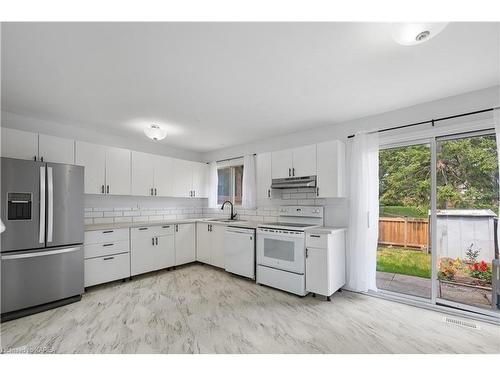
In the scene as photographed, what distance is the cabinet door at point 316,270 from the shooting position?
2889mm

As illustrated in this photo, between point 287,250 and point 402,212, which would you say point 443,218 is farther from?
point 287,250

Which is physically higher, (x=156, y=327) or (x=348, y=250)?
(x=348, y=250)

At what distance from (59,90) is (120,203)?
2.18m

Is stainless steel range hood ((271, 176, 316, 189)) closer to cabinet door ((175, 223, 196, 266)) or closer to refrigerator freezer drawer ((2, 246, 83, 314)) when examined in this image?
cabinet door ((175, 223, 196, 266))

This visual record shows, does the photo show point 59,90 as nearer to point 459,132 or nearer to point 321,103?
point 321,103

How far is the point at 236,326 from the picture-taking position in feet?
7.56

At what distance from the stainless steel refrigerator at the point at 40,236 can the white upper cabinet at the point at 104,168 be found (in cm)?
56

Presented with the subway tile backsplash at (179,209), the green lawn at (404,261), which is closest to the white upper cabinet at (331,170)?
the subway tile backsplash at (179,209)

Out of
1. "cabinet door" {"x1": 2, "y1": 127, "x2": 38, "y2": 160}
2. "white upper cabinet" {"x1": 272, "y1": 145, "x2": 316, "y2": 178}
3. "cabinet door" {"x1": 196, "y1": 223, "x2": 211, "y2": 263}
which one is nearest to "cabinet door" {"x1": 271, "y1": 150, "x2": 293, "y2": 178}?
"white upper cabinet" {"x1": 272, "y1": 145, "x2": 316, "y2": 178}

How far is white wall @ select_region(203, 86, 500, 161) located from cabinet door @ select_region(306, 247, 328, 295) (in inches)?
68.0

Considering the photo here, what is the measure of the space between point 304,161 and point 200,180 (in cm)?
258

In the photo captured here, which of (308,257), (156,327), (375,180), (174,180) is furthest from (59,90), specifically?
(375,180)

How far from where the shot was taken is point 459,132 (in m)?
2.56

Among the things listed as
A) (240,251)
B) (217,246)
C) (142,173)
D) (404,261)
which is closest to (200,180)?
(142,173)
